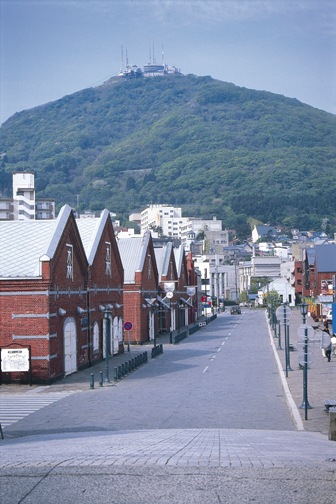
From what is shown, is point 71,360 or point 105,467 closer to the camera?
point 105,467

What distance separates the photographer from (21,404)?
2856 cm

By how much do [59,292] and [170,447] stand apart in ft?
77.0

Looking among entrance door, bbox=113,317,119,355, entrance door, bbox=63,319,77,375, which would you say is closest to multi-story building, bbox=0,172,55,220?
entrance door, bbox=113,317,119,355

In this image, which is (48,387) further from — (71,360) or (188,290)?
(188,290)

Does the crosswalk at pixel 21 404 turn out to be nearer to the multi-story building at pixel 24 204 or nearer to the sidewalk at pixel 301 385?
the sidewalk at pixel 301 385

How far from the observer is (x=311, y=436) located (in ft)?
65.9

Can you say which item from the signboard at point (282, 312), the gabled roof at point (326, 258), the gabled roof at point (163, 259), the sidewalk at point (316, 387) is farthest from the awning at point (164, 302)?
the gabled roof at point (326, 258)

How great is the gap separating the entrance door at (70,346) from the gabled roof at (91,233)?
20.4 ft

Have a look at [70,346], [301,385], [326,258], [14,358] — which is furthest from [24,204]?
[301,385]

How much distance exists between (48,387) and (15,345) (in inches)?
92.5

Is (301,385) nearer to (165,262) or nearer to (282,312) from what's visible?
(282,312)

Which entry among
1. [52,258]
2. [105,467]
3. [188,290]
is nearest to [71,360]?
[52,258]

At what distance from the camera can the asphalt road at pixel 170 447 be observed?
34.2 ft

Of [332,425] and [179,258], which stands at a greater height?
[179,258]
